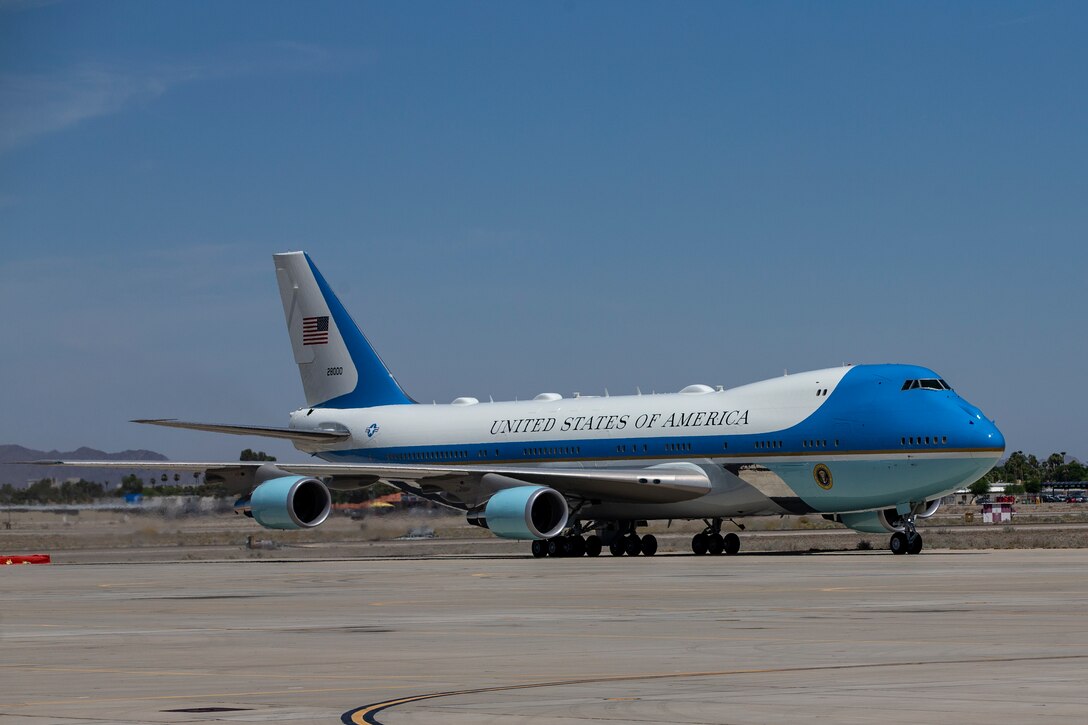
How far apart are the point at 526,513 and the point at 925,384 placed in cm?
1057

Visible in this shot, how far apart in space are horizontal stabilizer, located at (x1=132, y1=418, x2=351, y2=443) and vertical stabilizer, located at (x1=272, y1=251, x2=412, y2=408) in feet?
4.06

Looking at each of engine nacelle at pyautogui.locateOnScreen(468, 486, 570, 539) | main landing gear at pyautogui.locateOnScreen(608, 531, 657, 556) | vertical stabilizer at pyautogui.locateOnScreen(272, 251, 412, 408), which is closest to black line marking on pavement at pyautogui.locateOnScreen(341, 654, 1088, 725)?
engine nacelle at pyautogui.locateOnScreen(468, 486, 570, 539)

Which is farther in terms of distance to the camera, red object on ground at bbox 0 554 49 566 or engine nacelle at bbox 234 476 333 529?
red object on ground at bbox 0 554 49 566

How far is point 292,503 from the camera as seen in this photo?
44.4 m

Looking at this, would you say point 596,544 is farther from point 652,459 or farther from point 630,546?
point 652,459

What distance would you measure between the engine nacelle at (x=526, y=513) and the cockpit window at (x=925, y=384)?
9.46 metres

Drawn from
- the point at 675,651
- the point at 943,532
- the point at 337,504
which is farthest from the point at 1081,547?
the point at 675,651

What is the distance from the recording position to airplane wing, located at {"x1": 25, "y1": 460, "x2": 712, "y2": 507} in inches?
1697

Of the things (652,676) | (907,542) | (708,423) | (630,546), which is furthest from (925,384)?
(652,676)

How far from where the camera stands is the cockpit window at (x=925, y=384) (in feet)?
132

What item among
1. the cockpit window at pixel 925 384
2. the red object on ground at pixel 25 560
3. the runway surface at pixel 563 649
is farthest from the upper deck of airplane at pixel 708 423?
the red object on ground at pixel 25 560

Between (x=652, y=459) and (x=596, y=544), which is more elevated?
(x=652, y=459)

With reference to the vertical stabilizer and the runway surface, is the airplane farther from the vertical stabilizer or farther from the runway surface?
the runway surface

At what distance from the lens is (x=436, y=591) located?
28297 mm
